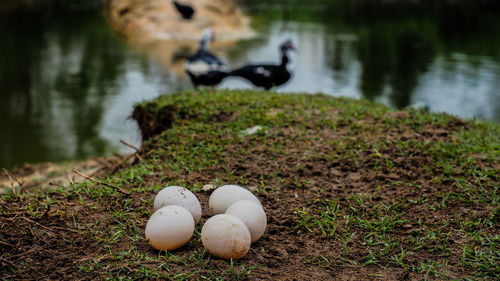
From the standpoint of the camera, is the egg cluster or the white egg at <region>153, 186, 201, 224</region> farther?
the white egg at <region>153, 186, 201, 224</region>

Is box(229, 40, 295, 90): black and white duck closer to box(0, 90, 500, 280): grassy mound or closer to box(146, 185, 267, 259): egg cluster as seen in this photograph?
box(0, 90, 500, 280): grassy mound

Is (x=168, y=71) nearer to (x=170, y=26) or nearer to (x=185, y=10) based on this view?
(x=185, y=10)

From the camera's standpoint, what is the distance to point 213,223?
93.4 inches

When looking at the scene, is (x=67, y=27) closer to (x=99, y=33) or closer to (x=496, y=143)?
(x=99, y=33)

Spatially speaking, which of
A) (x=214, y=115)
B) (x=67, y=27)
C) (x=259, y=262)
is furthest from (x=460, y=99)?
(x=67, y=27)

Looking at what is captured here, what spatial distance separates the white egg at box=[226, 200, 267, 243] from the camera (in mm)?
2490

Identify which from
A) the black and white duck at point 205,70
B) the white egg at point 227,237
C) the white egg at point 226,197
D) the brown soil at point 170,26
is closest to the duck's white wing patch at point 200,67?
the black and white duck at point 205,70

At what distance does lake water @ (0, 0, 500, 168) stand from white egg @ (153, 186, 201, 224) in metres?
2.91

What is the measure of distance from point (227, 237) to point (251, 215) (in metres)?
0.22

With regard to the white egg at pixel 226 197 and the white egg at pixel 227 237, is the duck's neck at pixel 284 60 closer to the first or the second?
the white egg at pixel 226 197

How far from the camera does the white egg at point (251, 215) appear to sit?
8.17 feet

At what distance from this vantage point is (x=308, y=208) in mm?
3080

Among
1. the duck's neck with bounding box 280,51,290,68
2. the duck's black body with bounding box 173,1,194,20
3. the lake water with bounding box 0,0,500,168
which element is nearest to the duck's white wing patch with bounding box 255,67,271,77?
the duck's neck with bounding box 280,51,290,68

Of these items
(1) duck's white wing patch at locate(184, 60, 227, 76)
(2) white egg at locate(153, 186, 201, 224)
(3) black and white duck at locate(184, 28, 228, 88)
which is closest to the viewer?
(2) white egg at locate(153, 186, 201, 224)
